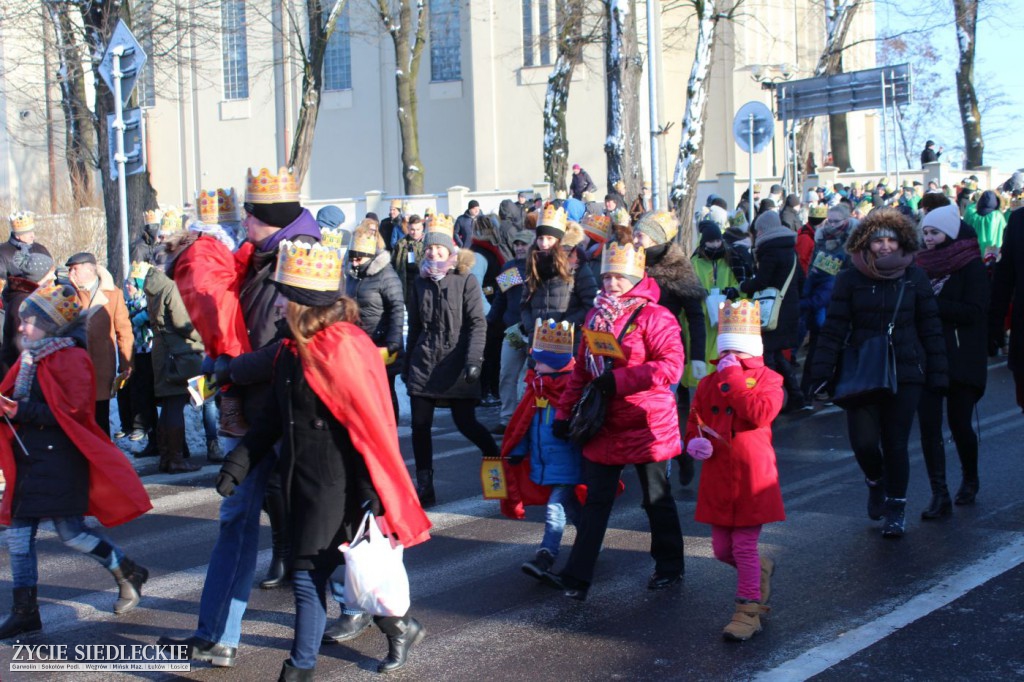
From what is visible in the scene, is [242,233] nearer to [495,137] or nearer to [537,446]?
[537,446]

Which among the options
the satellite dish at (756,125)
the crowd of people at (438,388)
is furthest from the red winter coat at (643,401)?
the satellite dish at (756,125)

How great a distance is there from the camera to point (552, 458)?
6832 millimetres

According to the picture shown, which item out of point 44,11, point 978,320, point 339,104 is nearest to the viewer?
point 978,320

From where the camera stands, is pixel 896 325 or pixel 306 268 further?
pixel 896 325

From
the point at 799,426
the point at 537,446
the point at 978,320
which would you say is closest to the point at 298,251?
the point at 537,446

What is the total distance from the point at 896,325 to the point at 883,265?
37 cm

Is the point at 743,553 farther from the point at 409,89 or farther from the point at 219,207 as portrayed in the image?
the point at 409,89

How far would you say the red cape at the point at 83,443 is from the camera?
620 cm

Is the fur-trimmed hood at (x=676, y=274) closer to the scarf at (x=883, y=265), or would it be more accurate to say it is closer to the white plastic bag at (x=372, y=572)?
the scarf at (x=883, y=265)

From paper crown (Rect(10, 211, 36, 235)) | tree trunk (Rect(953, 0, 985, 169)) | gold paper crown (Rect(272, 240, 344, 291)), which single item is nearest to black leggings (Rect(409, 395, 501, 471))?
gold paper crown (Rect(272, 240, 344, 291))

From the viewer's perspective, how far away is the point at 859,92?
2498 cm

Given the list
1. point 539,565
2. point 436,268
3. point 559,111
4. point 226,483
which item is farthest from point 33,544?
point 559,111

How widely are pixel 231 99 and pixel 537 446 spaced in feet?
145

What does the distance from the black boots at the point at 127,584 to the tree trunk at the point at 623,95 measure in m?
15.2
